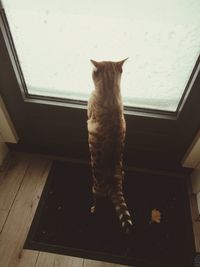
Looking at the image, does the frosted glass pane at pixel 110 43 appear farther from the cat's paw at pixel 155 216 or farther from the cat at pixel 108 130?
the cat's paw at pixel 155 216

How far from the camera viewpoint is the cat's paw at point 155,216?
4.61 ft

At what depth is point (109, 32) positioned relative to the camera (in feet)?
3.67

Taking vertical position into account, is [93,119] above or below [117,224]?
above

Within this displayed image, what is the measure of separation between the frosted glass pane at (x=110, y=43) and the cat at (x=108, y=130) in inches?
6.2

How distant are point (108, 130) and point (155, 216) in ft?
2.14

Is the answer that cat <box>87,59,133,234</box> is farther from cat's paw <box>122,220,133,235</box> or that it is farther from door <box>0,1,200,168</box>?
door <box>0,1,200,168</box>

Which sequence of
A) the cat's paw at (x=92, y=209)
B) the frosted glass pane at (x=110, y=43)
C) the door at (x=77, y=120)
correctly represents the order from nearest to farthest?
the frosted glass pane at (x=110, y=43) → the door at (x=77, y=120) → the cat's paw at (x=92, y=209)

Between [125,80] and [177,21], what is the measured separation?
38 centimetres

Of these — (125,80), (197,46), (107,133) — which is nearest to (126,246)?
(107,133)

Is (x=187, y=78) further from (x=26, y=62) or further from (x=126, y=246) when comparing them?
(x=126, y=246)

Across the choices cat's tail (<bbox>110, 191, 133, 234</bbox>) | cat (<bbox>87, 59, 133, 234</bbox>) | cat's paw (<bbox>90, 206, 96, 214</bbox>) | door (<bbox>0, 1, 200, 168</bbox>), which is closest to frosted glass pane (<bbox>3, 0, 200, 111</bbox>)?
door (<bbox>0, 1, 200, 168</bbox>)

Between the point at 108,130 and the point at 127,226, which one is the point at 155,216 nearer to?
the point at 127,226

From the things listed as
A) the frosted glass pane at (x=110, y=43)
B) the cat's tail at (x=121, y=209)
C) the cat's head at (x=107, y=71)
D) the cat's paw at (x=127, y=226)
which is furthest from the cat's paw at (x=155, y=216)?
the cat's head at (x=107, y=71)

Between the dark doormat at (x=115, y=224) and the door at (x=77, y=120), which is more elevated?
the door at (x=77, y=120)
